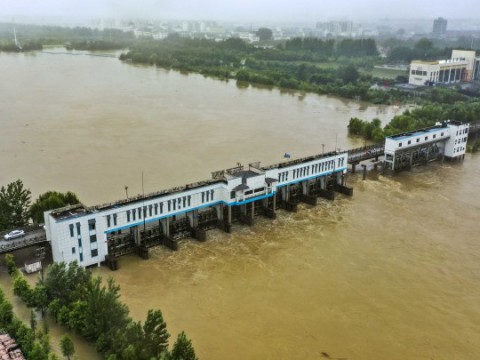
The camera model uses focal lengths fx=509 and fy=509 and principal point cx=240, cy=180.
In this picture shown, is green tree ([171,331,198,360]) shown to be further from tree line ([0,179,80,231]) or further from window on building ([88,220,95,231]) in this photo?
tree line ([0,179,80,231])

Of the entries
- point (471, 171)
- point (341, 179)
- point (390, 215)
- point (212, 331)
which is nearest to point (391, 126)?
point (471, 171)

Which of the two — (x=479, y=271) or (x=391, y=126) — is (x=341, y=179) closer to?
(x=479, y=271)

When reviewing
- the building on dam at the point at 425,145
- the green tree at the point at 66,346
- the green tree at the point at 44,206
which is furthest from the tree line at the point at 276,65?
the green tree at the point at 66,346

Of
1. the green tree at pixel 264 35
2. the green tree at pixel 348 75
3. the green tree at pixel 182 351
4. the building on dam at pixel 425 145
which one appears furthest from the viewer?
the green tree at pixel 264 35

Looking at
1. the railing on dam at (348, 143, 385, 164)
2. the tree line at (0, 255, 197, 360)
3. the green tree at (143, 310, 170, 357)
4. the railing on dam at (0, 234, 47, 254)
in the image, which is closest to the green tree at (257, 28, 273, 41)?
the railing on dam at (348, 143, 385, 164)

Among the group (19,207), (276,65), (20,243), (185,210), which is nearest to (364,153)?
(185,210)

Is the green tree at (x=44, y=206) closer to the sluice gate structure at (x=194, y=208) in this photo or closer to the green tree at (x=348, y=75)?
the sluice gate structure at (x=194, y=208)
